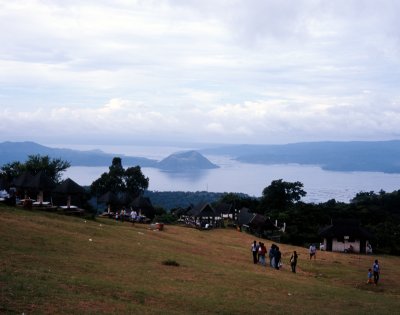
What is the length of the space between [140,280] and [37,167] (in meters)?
59.7

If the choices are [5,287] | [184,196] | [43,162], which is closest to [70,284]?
[5,287]

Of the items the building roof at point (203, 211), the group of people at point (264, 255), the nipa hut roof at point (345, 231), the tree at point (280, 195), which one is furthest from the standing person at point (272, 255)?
the tree at point (280, 195)

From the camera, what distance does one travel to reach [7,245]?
71.4 feet

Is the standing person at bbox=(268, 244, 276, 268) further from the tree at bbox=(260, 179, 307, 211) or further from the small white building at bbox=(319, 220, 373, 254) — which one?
the tree at bbox=(260, 179, 307, 211)

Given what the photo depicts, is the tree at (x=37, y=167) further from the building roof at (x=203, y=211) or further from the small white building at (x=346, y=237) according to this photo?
the small white building at (x=346, y=237)

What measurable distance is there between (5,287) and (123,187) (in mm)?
66959

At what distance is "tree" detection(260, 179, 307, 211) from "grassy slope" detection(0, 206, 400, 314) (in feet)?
184

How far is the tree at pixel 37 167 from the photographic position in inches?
2908

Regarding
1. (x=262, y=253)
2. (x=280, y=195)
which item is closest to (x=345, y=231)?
(x=262, y=253)

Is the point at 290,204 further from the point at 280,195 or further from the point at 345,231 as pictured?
the point at 345,231

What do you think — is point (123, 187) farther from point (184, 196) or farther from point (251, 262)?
point (184, 196)

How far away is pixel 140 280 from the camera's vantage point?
19391 millimetres

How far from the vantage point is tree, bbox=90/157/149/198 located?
80312 mm

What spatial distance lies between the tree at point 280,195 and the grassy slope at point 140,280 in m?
56.1
